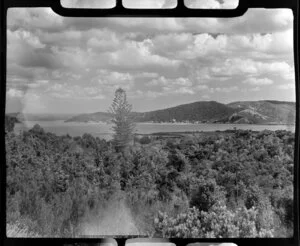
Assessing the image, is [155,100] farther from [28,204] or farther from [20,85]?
[28,204]

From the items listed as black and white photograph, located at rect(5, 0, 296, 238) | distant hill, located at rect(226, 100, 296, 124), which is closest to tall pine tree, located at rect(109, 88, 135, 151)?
black and white photograph, located at rect(5, 0, 296, 238)

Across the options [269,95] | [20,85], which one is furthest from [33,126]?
[269,95]

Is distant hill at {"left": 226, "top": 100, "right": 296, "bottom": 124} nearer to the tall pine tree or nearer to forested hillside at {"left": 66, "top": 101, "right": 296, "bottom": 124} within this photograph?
forested hillside at {"left": 66, "top": 101, "right": 296, "bottom": 124}

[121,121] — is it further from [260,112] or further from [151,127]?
[260,112]

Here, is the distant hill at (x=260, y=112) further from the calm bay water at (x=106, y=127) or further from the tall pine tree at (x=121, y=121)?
the tall pine tree at (x=121, y=121)

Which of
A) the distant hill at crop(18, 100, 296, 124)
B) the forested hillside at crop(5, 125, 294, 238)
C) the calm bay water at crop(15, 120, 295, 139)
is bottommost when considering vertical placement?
the forested hillside at crop(5, 125, 294, 238)

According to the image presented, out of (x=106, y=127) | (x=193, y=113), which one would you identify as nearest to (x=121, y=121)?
(x=106, y=127)
